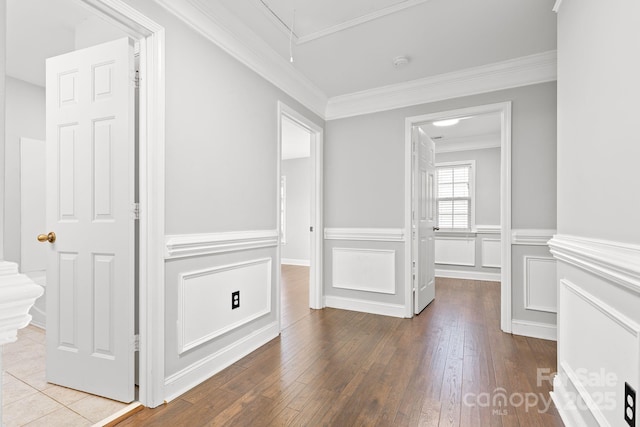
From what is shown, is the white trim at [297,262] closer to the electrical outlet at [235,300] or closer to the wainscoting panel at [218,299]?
the wainscoting panel at [218,299]

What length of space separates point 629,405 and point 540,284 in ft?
6.68

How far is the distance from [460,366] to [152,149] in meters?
Answer: 2.60

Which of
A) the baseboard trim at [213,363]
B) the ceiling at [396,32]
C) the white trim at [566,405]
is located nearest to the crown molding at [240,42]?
the ceiling at [396,32]

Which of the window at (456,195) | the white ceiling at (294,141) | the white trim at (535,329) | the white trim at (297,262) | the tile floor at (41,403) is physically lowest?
the white trim at (297,262)

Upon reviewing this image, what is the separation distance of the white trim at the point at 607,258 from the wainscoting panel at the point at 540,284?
54.9 inches

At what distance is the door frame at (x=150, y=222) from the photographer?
1.78 m

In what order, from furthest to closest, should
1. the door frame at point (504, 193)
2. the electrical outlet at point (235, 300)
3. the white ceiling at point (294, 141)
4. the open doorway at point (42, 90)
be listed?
the white ceiling at point (294, 141), the door frame at point (504, 193), the electrical outlet at point (235, 300), the open doorway at point (42, 90)

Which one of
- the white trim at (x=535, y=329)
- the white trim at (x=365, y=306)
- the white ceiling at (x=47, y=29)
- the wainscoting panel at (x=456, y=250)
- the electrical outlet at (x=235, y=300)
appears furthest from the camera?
the wainscoting panel at (x=456, y=250)

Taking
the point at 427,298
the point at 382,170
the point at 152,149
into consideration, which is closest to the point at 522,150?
the point at 382,170

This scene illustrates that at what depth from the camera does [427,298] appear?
3.80 meters

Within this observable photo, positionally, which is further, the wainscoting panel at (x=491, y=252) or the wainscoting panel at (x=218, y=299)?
the wainscoting panel at (x=491, y=252)

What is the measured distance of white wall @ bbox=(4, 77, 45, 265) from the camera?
3090 mm

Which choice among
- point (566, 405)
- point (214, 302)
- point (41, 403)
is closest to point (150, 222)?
point (214, 302)

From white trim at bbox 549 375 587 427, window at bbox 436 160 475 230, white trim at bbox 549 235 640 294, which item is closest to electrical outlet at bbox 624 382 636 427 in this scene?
white trim at bbox 549 235 640 294
